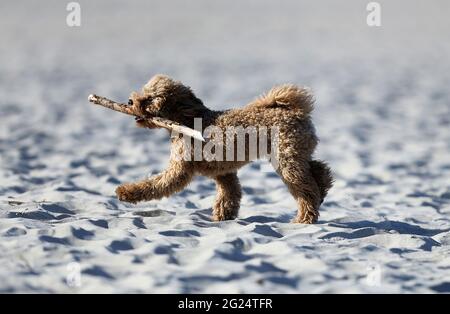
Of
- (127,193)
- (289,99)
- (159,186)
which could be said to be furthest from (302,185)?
(127,193)

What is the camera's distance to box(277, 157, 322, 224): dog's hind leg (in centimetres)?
650

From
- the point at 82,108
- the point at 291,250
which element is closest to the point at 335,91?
the point at 82,108

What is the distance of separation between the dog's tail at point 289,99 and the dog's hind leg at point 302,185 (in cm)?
50

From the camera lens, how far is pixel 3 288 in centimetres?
486

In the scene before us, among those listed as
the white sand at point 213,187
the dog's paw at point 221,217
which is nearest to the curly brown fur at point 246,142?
the white sand at point 213,187

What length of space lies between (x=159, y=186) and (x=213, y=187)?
2643 mm

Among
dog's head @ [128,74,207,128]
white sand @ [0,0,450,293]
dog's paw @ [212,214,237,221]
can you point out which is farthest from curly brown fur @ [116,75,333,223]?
dog's paw @ [212,214,237,221]

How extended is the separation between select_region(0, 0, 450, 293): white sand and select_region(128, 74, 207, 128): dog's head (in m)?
0.94

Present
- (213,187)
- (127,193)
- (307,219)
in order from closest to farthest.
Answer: (127,193) < (307,219) < (213,187)

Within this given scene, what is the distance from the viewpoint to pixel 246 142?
21.3ft

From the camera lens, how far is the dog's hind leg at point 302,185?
21.3ft

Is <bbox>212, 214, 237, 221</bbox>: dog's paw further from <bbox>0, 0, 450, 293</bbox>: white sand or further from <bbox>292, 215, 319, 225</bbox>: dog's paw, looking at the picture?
<bbox>292, 215, 319, 225</bbox>: dog's paw

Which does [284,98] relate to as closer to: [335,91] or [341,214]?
[341,214]

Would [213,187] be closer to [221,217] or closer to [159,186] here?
[221,217]
